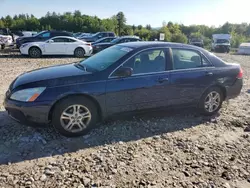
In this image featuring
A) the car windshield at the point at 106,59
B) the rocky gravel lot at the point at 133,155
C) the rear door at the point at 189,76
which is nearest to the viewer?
the rocky gravel lot at the point at 133,155

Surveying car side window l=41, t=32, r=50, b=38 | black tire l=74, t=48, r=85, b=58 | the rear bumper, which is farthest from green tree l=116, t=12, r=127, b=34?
the rear bumper

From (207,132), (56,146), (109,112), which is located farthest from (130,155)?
(207,132)

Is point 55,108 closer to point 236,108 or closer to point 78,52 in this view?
point 236,108

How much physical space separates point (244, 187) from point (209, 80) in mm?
2253

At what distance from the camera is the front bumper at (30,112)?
3320mm

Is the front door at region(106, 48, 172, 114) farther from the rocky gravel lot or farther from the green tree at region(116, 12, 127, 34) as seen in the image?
the green tree at region(116, 12, 127, 34)

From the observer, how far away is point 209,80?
448 cm

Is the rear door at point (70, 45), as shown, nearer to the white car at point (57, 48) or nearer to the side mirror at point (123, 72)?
the white car at point (57, 48)

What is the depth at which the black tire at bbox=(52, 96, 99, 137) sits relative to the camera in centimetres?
343

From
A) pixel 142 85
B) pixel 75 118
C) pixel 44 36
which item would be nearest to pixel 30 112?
pixel 75 118

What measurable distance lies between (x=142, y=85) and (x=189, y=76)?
40.3 inches

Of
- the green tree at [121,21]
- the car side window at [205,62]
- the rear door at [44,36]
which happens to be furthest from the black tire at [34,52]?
the green tree at [121,21]

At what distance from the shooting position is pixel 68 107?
137 inches

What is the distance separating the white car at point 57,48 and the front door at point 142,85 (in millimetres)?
10666
